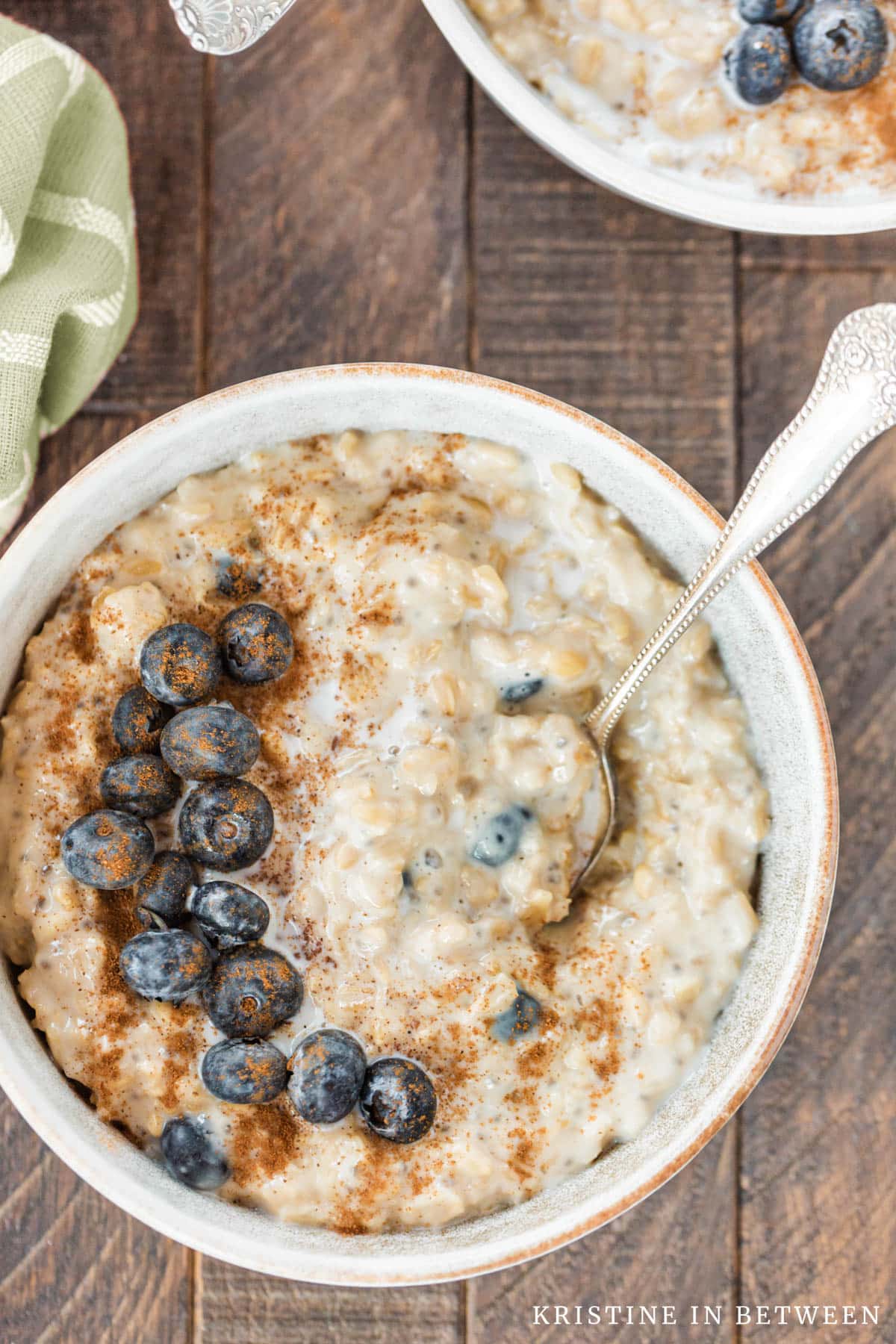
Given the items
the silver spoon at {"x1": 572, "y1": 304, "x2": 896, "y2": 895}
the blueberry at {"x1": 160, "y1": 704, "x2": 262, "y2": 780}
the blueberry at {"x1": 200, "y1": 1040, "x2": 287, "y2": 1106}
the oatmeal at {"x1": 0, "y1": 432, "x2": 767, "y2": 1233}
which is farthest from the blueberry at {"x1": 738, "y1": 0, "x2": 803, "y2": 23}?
the blueberry at {"x1": 200, "y1": 1040, "x2": 287, "y2": 1106}

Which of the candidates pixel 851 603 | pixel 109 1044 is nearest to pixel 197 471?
pixel 109 1044

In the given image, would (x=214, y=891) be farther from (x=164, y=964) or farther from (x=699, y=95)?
(x=699, y=95)

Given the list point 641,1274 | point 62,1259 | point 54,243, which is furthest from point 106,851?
point 641,1274

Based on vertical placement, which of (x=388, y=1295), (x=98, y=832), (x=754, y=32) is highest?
(x=754, y=32)

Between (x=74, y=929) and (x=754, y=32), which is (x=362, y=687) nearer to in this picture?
(x=74, y=929)

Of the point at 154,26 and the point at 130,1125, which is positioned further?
the point at 154,26

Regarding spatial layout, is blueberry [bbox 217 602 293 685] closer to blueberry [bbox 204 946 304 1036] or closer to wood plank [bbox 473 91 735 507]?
blueberry [bbox 204 946 304 1036]
